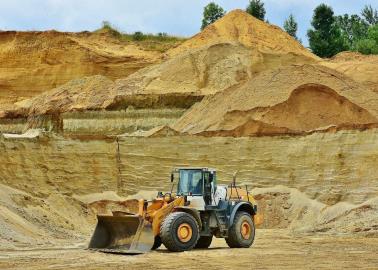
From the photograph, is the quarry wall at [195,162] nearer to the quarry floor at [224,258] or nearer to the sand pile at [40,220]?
the sand pile at [40,220]

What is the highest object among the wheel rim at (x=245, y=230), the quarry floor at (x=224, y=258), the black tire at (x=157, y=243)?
the wheel rim at (x=245, y=230)

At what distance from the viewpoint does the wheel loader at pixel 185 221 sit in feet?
56.3

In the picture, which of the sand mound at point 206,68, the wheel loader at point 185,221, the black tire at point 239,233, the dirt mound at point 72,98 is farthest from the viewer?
the dirt mound at point 72,98

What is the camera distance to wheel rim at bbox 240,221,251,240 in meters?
18.9

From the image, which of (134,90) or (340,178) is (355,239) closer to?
(340,178)

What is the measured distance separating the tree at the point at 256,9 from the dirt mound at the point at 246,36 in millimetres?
9359

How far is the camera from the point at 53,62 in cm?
5275

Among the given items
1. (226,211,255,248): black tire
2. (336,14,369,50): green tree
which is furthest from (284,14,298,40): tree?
(226,211,255,248): black tire

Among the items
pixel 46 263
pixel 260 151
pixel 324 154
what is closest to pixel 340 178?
pixel 324 154

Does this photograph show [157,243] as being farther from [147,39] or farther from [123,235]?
[147,39]

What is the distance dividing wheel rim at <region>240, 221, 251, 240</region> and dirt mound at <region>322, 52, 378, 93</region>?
85.2ft

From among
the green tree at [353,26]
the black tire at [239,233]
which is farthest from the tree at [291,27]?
the black tire at [239,233]

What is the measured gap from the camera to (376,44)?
67688 mm

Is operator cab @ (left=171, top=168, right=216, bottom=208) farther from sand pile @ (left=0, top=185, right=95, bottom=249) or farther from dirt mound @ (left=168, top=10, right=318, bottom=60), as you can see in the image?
dirt mound @ (left=168, top=10, right=318, bottom=60)
